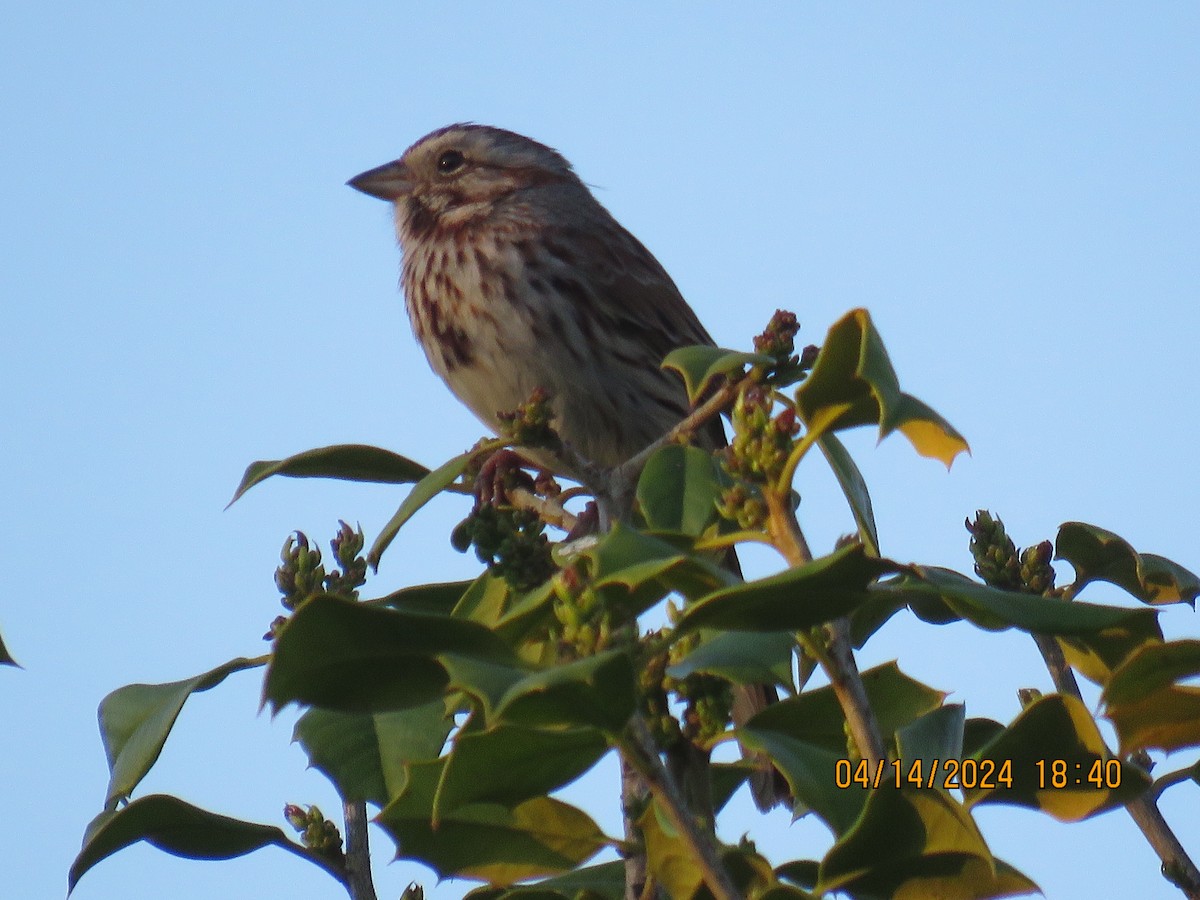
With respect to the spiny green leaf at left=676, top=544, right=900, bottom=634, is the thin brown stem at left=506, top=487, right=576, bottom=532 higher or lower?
higher

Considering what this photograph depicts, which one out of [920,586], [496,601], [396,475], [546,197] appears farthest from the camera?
[546,197]

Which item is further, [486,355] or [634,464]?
[486,355]

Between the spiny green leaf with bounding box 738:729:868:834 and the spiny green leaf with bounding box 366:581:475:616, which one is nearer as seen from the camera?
the spiny green leaf with bounding box 738:729:868:834

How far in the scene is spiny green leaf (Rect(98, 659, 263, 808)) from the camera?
1888mm

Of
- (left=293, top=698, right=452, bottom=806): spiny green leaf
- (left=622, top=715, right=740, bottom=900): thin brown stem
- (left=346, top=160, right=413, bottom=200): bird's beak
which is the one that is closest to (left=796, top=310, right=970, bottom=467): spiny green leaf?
(left=622, top=715, right=740, bottom=900): thin brown stem

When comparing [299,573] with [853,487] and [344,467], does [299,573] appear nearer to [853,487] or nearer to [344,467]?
[344,467]

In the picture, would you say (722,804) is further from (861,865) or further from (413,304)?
(413,304)

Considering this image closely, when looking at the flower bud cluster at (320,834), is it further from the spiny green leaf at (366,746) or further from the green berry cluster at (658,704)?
the green berry cluster at (658,704)

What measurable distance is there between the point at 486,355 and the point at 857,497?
8.49 feet

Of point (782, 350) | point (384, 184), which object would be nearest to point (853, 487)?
point (782, 350)

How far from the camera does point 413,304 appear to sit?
468 cm

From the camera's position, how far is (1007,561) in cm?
Answer: 231

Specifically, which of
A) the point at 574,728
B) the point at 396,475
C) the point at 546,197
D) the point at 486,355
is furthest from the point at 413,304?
the point at 574,728

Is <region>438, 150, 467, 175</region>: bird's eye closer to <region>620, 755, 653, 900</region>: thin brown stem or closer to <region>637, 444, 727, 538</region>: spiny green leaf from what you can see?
<region>637, 444, 727, 538</region>: spiny green leaf
